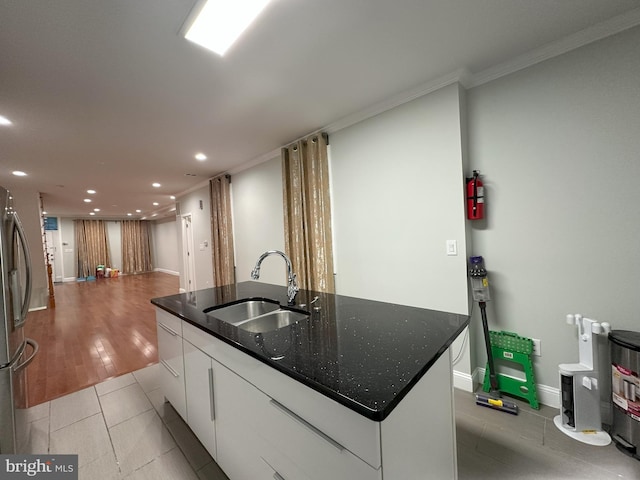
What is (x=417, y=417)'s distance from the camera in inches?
34.4

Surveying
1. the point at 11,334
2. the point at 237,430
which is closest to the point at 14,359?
the point at 11,334

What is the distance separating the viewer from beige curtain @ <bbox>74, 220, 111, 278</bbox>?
9945 millimetres

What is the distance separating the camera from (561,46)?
69.5 inches

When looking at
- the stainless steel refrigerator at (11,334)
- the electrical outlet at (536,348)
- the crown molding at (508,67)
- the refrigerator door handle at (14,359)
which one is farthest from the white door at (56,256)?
the electrical outlet at (536,348)

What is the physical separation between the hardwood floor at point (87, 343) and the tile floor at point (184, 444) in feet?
1.44

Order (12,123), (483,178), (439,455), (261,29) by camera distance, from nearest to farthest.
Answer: (439,455) < (261,29) < (483,178) < (12,123)

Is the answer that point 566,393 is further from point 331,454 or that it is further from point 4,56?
point 4,56

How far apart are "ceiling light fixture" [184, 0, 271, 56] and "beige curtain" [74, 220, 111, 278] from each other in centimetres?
1203

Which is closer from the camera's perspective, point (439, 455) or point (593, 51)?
point (439, 455)

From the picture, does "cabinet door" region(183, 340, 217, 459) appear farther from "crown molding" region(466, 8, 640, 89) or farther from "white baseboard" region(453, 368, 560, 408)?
"crown molding" region(466, 8, 640, 89)

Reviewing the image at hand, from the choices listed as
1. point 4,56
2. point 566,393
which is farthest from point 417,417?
point 4,56

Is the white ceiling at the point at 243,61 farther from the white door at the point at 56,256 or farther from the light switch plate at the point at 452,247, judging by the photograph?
the white door at the point at 56,256

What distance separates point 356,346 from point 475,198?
171 centimetres

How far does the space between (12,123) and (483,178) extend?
444cm
